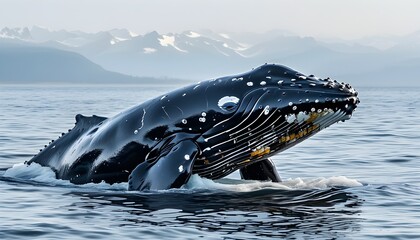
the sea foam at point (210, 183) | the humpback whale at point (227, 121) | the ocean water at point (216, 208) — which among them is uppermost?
the humpback whale at point (227, 121)

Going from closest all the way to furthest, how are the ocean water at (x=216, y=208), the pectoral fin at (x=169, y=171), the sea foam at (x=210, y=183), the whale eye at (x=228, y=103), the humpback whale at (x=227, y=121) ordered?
the ocean water at (x=216, y=208) < the pectoral fin at (x=169, y=171) < the humpback whale at (x=227, y=121) < the whale eye at (x=228, y=103) < the sea foam at (x=210, y=183)

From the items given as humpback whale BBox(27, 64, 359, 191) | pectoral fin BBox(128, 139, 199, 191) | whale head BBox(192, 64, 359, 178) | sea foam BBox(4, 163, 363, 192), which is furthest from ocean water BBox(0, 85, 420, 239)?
whale head BBox(192, 64, 359, 178)

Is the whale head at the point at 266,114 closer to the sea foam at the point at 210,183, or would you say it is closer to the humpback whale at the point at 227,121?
the humpback whale at the point at 227,121

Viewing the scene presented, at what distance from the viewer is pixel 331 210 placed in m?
15.1

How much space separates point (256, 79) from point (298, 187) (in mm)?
2316

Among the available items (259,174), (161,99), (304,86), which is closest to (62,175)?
(161,99)

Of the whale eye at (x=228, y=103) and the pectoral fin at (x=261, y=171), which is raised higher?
the whale eye at (x=228, y=103)

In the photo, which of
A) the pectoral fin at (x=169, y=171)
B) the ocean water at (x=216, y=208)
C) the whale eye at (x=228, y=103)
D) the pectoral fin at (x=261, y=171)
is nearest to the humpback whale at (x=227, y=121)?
the whale eye at (x=228, y=103)

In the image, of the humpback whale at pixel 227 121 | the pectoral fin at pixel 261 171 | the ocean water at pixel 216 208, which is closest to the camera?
the ocean water at pixel 216 208

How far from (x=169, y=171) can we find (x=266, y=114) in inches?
85.8

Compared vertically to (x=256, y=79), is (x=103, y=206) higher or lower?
lower

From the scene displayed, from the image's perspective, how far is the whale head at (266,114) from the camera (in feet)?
53.9

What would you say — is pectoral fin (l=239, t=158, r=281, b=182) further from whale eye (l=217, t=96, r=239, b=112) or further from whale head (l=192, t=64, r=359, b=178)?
whale eye (l=217, t=96, r=239, b=112)

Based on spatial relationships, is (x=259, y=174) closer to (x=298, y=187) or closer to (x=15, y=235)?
(x=298, y=187)
